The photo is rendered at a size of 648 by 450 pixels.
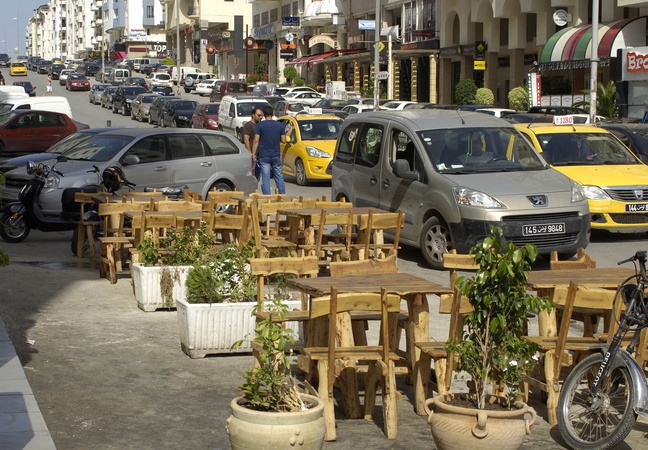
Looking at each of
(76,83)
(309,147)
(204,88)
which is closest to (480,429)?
(309,147)

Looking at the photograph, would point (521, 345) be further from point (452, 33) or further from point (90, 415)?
point (452, 33)

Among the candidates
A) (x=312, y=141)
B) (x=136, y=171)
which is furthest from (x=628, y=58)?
(x=136, y=171)

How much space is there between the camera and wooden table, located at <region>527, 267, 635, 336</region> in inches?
258

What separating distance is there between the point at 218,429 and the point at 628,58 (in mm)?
34538

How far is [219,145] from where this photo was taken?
17.6 metres

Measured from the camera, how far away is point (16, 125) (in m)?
29.6

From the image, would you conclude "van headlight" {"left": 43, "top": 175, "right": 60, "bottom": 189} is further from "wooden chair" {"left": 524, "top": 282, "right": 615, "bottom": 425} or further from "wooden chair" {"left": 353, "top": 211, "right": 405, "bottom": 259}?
"wooden chair" {"left": 524, "top": 282, "right": 615, "bottom": 425}

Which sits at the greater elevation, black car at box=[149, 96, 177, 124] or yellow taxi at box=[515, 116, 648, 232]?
black car at box=[149, 96, 177, 124]

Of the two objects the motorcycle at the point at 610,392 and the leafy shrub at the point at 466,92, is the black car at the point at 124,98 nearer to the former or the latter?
the leafy shrub at the point at 466,92

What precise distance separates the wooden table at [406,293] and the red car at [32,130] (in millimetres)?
23990

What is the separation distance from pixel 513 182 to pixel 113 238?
4.87 meters

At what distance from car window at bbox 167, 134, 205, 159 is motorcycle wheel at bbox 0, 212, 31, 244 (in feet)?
9.73

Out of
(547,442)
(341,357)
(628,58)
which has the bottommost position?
(547,442)

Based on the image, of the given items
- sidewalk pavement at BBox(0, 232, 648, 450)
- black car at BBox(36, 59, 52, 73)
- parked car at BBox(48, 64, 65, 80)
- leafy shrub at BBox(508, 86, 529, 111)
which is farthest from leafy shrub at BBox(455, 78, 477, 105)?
black car at BBox(36, 59, 52, 73)
